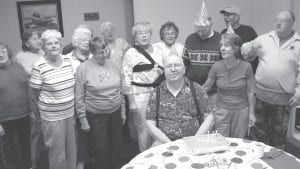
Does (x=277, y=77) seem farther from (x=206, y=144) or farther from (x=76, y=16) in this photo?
(x=76, y=16)

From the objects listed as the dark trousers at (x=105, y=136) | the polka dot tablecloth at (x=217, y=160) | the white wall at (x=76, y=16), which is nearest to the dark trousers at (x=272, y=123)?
the polka dot tablecloth at (x=217, y=160)

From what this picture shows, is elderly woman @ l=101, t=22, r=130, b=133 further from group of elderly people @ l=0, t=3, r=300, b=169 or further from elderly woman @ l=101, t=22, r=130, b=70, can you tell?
group of elderly people @ l=0, t=3, r=300, b=169

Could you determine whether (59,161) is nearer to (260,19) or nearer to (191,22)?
(191,22)

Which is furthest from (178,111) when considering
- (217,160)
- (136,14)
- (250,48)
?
(136,14)

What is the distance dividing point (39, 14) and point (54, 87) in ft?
8.26

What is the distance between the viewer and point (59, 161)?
2578 millimetres

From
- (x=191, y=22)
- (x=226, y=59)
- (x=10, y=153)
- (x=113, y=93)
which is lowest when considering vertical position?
(x=10, y=153)

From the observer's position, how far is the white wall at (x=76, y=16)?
14.6 feet

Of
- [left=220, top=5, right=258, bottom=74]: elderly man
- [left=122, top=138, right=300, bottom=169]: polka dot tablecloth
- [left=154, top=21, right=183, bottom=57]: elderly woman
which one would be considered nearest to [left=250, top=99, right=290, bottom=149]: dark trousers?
[left=220, top=5, right=258, bottom=74]: elderly man

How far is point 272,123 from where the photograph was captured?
2924 millimetres

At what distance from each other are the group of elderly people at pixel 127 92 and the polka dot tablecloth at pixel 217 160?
397 mm

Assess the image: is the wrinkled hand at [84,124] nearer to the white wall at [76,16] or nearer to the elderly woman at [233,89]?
the elderly woman at [233,89]

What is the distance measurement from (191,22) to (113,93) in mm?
2304

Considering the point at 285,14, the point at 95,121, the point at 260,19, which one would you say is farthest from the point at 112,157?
the point at 260,19
